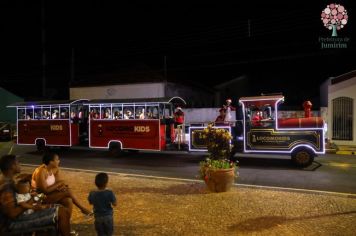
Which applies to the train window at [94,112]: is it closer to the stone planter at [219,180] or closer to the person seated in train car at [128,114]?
the person seated in train car at [128,114]

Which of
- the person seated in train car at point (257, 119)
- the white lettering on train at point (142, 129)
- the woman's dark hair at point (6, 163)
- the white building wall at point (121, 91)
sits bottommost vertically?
the woman's dark hair at point (6, 163)

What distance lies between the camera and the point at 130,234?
6516 mm

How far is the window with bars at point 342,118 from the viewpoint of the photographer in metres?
21.3

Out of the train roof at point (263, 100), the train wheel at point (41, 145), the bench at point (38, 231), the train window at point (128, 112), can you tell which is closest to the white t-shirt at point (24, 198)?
the bench at point (38, 231)

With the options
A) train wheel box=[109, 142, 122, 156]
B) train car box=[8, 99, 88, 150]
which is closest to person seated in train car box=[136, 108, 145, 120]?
train wheel box=[109, 142, 122, 156]

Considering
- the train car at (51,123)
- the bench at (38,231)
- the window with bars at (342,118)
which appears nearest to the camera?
the bench at (38,231)

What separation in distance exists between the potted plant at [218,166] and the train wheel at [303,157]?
4.73 metres

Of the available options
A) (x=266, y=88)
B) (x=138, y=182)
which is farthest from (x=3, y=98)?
(x=138, y=182)

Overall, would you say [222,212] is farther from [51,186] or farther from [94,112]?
[94,112]

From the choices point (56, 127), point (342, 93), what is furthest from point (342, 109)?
point (56, 127)

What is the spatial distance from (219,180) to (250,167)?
5021mm

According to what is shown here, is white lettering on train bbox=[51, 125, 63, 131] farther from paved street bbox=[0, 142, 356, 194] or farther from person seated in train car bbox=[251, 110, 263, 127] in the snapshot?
person seated in train car bbox=[251, 110, 263, 127]

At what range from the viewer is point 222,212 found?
25.2ft

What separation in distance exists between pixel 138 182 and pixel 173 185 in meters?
1.08
